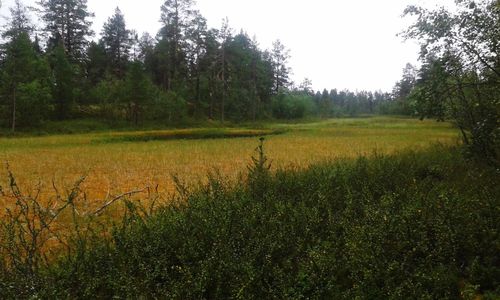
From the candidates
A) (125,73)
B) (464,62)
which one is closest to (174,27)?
(125,73)

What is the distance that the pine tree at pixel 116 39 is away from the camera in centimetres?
5547

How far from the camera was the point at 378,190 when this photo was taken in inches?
260

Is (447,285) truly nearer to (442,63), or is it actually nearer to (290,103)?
(442,63)

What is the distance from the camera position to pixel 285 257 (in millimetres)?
→ 4406

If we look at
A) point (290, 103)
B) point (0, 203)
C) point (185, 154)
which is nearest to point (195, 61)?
point (290, 103)

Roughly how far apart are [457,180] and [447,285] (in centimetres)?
411

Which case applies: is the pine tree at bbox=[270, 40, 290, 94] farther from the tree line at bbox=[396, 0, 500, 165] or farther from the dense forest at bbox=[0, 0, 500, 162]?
the tree line at bbox=[396, 0, 500, 165]

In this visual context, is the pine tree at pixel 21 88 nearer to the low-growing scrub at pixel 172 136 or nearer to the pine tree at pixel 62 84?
the pine tree at pixel 62 84

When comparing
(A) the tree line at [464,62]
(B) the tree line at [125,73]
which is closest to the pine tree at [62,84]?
(B) the tree line at [125,73]

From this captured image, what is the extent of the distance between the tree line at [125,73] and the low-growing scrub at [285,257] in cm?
3488

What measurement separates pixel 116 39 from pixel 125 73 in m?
9.02

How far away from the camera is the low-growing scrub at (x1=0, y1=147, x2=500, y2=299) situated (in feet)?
12.1

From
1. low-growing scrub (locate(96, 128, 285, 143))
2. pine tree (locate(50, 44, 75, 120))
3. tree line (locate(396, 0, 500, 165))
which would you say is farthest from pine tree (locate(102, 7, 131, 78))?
tree line (locate(396, 0, 500, 165))

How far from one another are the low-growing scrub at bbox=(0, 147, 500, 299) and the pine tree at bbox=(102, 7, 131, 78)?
181 ft
